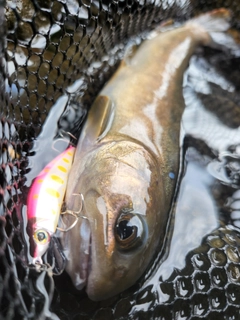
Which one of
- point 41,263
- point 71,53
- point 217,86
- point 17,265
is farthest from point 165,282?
point 217,86

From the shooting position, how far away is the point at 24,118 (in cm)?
202

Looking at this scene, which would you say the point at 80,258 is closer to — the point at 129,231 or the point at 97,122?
the point at 129,231

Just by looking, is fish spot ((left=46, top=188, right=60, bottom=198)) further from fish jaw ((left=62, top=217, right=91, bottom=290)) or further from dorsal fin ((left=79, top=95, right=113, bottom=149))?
dorsal fin ((left=79, top=95, right=113, bottom=149))

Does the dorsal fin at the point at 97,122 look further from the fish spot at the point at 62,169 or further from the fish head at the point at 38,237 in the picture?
the fish head at the point at 38,237

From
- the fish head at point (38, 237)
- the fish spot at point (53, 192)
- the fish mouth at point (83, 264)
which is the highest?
the fish spot at point (53, 192)

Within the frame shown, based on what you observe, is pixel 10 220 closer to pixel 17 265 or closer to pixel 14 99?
pixel 17 265

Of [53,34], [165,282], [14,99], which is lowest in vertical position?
[165,282]

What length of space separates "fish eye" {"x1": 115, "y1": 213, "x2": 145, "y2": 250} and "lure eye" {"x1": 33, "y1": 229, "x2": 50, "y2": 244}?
1.02 ft

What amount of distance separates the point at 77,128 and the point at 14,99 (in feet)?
1.96

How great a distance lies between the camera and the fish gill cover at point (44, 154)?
5.15ft

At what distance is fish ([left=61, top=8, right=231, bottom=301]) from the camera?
1.80 meters

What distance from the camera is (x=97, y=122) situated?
7.84 feet

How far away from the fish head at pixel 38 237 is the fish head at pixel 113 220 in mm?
141

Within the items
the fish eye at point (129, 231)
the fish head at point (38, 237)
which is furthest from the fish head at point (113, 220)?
the fish head at point (38, 237)
